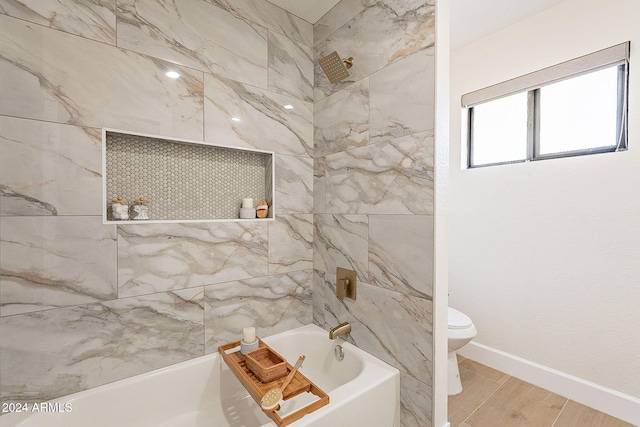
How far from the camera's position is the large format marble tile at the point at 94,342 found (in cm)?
107

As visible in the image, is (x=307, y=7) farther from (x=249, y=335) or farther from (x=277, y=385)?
(x=277, y=385)

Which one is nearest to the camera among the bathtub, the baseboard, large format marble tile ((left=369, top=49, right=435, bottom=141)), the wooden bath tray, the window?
the wooden bath tray

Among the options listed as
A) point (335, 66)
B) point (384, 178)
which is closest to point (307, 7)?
point (335, 66)

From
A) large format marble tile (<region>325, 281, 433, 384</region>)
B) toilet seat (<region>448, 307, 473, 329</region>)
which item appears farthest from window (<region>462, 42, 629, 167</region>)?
large format marble tile (<region>325, 281, 433, 384</region>)

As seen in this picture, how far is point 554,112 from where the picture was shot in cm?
206

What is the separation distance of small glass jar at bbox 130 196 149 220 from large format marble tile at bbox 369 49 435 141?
121 centimetres

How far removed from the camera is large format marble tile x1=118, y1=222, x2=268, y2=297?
4.18ft

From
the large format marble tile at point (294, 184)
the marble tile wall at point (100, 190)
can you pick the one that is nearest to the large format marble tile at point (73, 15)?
the marble tile wall at point (100, 190)

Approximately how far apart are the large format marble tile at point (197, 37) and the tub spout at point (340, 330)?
58.5 inches

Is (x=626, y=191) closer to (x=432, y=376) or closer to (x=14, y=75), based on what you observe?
(x=432, y=376)

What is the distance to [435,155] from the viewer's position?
1.20 meters

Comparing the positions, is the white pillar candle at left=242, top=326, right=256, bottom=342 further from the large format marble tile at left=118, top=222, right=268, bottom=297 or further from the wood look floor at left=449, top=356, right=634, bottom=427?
the wood look floor at left=449, top=356, right=634, bottom=427

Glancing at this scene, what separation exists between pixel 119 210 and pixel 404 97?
4.73 feet

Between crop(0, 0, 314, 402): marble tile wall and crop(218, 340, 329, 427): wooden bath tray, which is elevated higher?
crop(0, 0, 314, 402): marble tile wall
